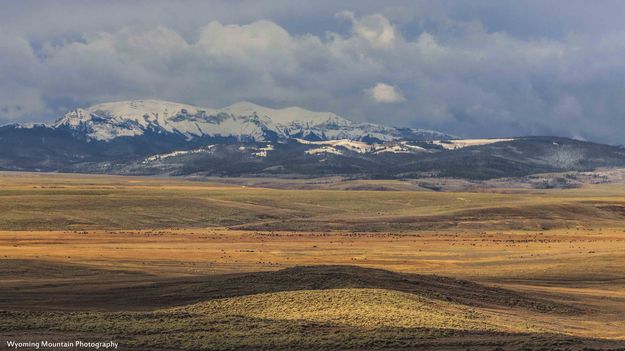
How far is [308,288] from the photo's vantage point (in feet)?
195

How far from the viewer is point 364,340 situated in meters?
43.7

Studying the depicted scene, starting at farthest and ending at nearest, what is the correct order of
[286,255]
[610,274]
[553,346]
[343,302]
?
1. [286,255]
2. [610,274]
3. [343,302]
4. [553,346]

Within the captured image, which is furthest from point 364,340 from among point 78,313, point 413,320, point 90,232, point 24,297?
point 90,232

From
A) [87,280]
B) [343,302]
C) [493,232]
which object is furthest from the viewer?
[493,232]

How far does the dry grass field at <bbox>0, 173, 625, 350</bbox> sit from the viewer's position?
45.2 metres

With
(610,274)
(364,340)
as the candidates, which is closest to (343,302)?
(364,340)

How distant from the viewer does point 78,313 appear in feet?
169

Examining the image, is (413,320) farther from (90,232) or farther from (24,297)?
(90,232)

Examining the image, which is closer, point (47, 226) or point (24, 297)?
point (24, 297)

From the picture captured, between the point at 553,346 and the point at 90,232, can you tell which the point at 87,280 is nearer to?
the point at 553,346

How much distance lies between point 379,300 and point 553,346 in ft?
48.6

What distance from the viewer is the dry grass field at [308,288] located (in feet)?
148

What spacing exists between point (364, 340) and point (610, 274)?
50355 mm

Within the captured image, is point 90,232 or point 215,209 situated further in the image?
point 215,209
